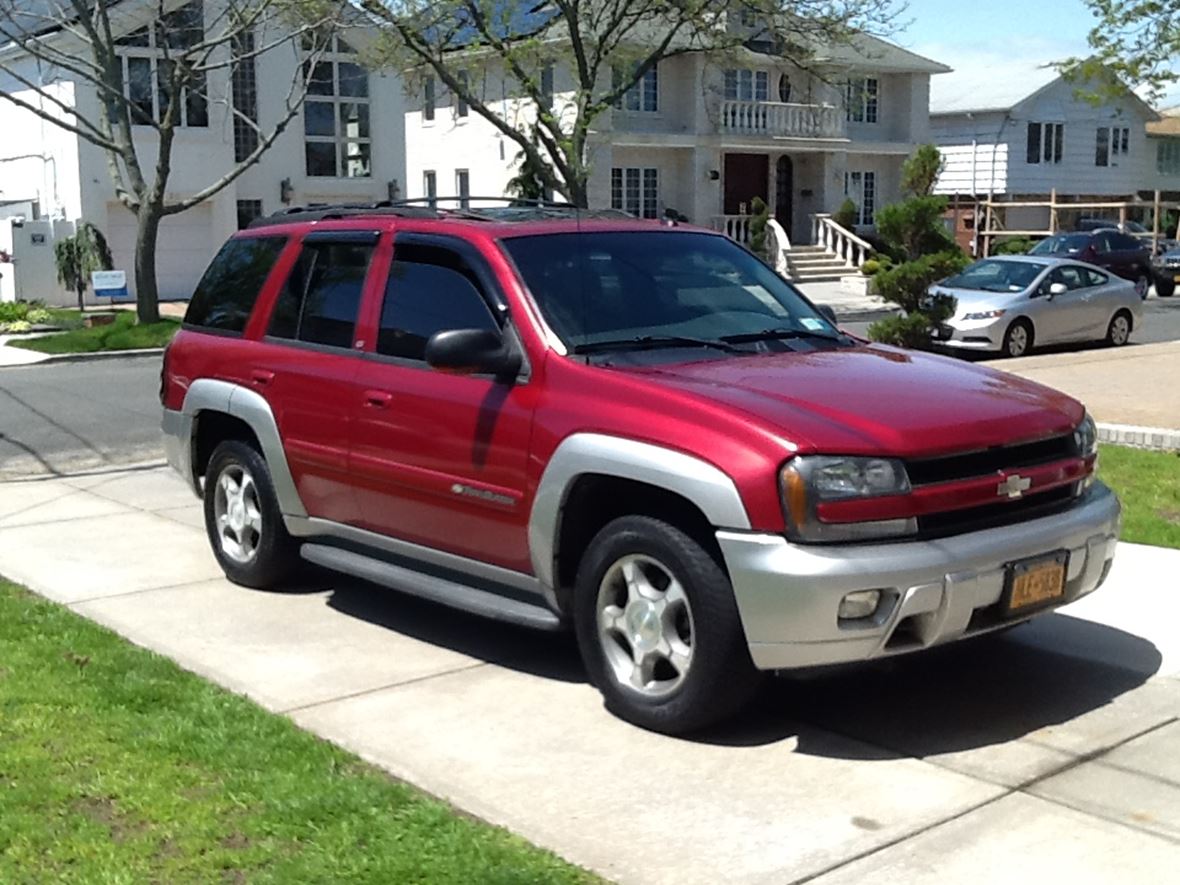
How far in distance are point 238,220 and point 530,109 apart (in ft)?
33.2

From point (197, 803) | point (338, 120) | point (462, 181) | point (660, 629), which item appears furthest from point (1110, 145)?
point (197, 803)

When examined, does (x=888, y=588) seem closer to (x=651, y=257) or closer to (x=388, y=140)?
(x=651, y=257)

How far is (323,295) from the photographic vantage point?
6.96 m

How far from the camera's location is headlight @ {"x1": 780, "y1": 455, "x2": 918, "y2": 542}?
482cm

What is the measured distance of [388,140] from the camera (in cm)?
3328

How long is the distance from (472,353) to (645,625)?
1.23 m

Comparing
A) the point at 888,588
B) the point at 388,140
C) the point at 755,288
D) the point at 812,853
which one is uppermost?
the point at 388,140

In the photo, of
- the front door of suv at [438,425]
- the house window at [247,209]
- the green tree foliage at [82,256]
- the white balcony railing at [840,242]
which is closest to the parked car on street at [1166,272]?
the white balcony railing at [840,242]

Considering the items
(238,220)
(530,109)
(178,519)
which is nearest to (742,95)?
(530,109)

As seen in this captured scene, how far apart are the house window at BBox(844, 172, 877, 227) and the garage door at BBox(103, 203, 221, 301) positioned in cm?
2051

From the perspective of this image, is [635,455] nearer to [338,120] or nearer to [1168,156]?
[338,120]

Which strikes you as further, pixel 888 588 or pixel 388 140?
pixel 388 140

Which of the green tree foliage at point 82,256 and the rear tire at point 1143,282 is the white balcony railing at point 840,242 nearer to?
the rear tire at point 1143,282

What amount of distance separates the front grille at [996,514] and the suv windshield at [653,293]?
1261mm
